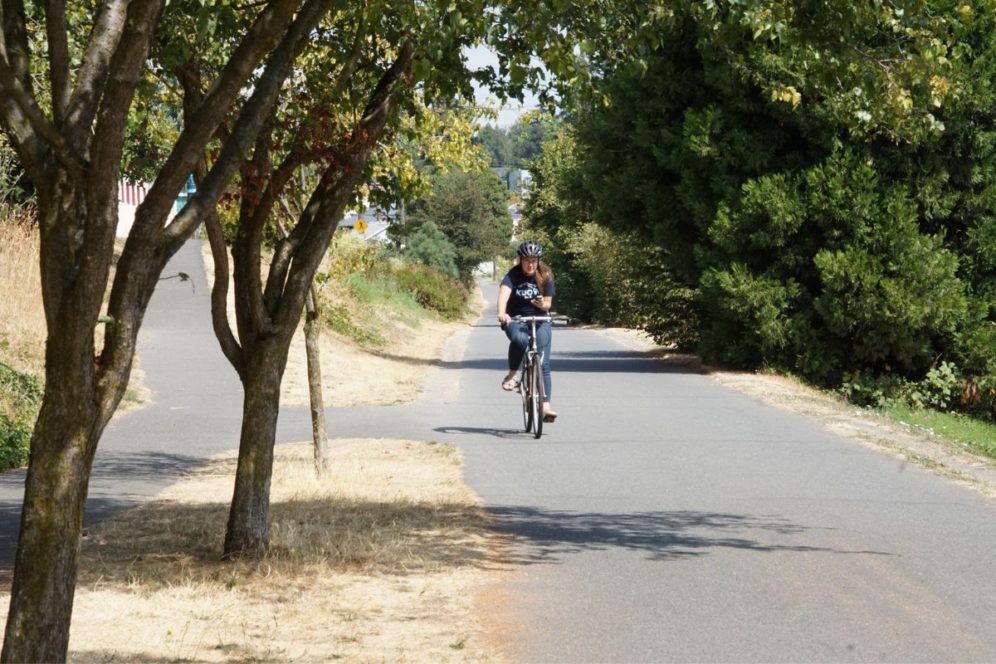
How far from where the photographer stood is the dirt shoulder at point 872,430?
1280cm

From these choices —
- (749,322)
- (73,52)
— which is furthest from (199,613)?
(749,322)

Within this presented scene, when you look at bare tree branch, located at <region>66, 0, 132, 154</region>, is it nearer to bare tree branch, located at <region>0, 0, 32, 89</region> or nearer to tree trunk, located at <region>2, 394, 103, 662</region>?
bare tree branch, located at <region>0, 0, 32, 89</region>

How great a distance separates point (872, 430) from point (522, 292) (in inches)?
160

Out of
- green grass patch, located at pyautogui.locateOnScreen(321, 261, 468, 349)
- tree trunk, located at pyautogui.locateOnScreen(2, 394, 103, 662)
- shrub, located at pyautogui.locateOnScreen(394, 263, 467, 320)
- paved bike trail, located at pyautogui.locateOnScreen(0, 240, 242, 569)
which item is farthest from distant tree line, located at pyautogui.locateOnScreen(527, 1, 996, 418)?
shrub, located at pyautogui.locateOnScreen(394, 263, 467, 320)

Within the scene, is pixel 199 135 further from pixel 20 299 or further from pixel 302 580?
pixel 20 299

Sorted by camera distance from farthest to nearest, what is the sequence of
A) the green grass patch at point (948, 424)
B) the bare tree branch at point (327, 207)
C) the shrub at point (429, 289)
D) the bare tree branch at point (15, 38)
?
1. the shrub at point (429, 289)
2. the green grass patch at point (948, 424)
3. the bare tree branch at point (327, 207)
4. the bare tree branch at point (15, 38)

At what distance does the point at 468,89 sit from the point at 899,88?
2.82 m

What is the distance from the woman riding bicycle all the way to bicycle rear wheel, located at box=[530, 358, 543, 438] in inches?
3.9

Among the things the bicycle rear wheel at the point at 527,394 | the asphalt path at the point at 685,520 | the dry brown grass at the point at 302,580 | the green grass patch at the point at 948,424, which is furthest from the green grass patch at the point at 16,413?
the green grass patch at the point at 948,424

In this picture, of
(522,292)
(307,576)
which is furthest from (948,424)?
(307,576)

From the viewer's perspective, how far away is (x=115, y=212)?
5.53 metres

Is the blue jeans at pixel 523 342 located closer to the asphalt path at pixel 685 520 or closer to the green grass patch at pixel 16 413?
the asphalt path at pixel 685 520

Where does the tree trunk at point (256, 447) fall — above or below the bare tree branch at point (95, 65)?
below

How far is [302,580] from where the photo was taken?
802 centimetres
